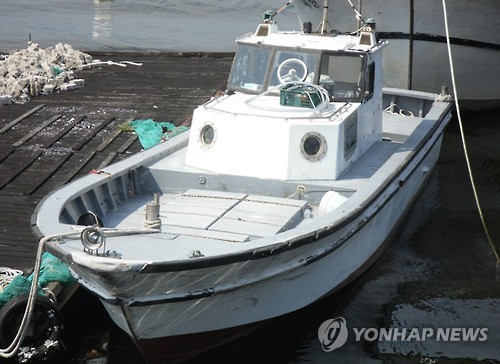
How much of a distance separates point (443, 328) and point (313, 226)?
8.56 ft

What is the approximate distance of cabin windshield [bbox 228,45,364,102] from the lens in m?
11.7

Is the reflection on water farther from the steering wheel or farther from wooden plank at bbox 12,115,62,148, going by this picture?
the steering wheel

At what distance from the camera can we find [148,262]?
309 inches

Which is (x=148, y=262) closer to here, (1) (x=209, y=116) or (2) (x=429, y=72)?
(1) (x=209, y=116)

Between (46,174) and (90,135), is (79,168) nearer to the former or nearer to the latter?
(46,174)

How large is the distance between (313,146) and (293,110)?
2.13 feet

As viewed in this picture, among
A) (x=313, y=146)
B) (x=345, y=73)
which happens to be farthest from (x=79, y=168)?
(x=345, y=73)

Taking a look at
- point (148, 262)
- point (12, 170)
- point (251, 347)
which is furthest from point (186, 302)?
point (12, 170)

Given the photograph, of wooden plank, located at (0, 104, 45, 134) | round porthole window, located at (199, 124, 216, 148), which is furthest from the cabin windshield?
wooden plank, located at (0, 104, 45, 134)

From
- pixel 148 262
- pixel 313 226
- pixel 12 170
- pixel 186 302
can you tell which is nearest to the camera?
pixel 148 262

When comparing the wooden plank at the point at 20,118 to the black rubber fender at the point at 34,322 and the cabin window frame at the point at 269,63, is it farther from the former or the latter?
the black rubber fender at the point at 34,322

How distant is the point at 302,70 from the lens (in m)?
11.7

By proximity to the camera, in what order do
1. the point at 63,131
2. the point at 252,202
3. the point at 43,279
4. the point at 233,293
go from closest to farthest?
the point at 233,293
the point at 43,279
the point at 252,202
the point at 63,131

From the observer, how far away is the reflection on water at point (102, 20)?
33.1m
